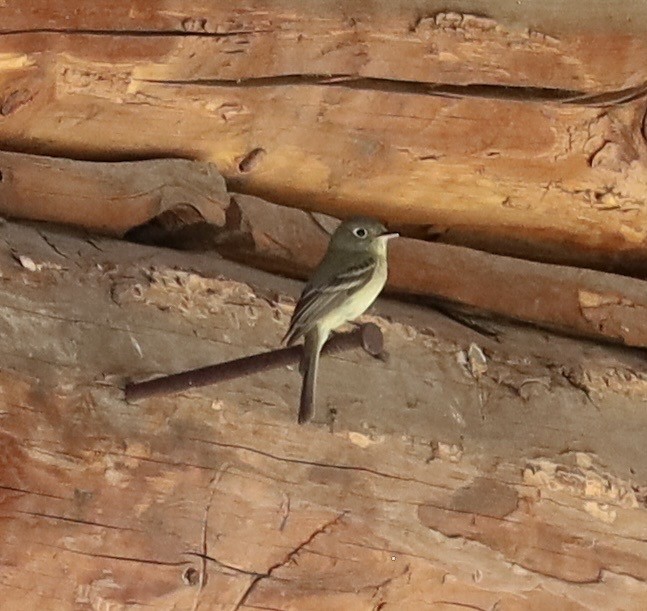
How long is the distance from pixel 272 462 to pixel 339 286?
53 cm

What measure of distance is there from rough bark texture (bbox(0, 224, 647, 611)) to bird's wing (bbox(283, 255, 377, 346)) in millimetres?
234

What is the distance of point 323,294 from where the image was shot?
2480 mm

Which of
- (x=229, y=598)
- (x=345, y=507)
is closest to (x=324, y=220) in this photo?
(x=345, y=507)

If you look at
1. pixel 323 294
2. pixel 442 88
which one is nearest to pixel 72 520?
pixel 323 294

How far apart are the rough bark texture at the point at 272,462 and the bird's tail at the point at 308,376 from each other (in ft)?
1.01

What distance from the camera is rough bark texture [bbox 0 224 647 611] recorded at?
251 cm

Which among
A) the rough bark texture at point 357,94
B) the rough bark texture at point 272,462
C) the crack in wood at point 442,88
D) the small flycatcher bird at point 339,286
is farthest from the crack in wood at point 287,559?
the crack in wood at point 442,88

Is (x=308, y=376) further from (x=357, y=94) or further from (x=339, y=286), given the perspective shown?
(x=357, y=94)

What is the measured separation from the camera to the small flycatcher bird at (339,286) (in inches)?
95.7

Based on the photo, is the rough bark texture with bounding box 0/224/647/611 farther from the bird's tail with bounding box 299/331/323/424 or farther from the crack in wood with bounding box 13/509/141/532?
the bird's tail with bounding box 299/331/323/424

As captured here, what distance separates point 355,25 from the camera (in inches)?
105

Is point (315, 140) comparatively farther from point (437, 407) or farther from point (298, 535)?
point (298, 535)

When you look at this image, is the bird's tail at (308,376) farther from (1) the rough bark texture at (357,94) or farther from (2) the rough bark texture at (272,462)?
(1) the rough bark texture at (357,94)

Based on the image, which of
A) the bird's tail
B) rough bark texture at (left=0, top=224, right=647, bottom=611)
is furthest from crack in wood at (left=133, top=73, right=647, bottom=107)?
the bird's tail
